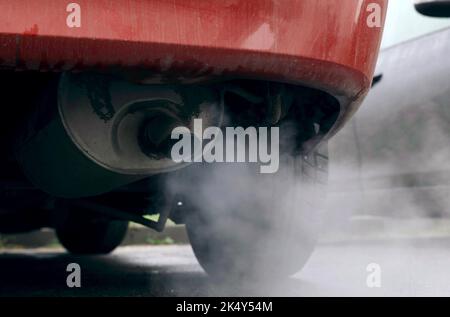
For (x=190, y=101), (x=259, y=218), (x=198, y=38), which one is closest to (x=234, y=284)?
(x=259, y=218)

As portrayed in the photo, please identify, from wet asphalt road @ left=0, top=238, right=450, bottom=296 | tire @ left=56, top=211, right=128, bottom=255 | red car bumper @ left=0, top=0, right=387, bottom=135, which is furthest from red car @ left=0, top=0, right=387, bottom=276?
tire @ left=56, top=211, right=128, bottom=255

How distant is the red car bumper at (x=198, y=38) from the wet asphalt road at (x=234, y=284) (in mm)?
763

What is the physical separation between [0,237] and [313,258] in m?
2.35

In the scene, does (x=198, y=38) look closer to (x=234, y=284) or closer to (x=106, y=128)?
(x=106, y=128)

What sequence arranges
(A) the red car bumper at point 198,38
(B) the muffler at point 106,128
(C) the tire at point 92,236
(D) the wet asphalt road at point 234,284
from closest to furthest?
(A) the red car bumper at point 198,38
(B) the muffler at point 106,128
(D) the wet asphalt road at point 234,284
(C) the tire at point 92,236

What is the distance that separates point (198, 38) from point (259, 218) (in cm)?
71

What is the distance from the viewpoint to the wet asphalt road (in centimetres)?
211

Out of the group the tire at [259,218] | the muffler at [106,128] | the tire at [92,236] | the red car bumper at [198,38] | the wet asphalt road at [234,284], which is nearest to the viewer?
the red car bumper at [198,38]

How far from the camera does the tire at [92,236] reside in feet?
12.2

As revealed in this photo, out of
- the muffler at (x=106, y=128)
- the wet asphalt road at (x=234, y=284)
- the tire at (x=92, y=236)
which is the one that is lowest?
the wet asphalt road at (x=234, y=284)

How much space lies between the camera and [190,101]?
63.2 inches

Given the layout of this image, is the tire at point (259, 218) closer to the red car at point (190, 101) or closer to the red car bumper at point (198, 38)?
the red car at point (190, 101)

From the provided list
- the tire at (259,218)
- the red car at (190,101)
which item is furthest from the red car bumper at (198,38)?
the tire at (259,218)
